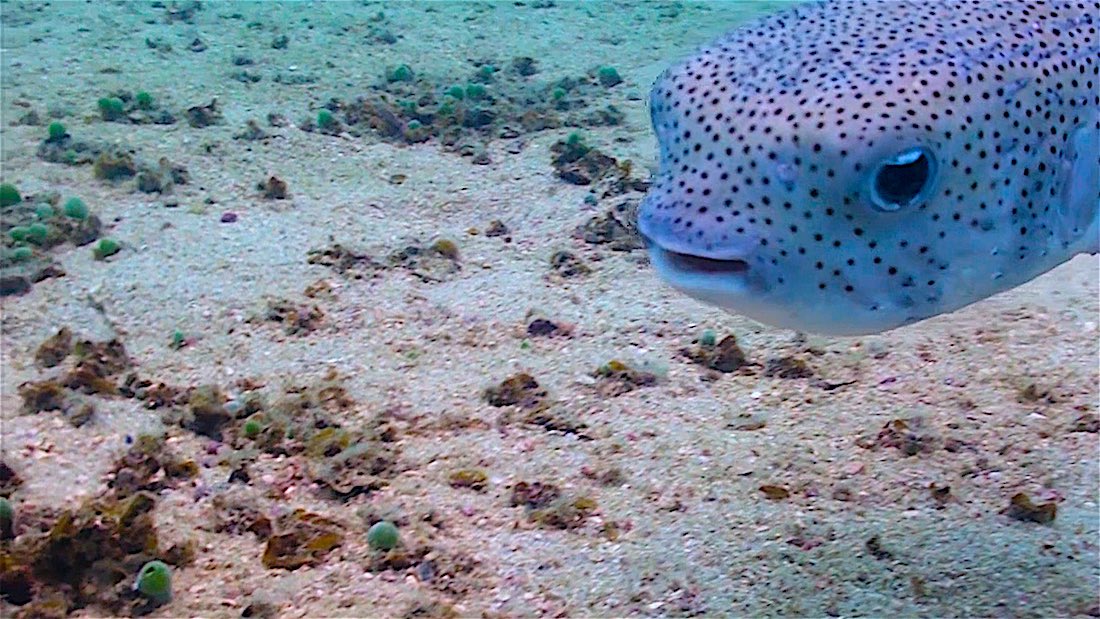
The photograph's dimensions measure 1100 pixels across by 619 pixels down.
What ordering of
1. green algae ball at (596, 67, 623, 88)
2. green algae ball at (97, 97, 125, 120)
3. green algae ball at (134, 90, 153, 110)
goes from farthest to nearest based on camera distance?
green algae ball at (596, 67, 623, 88), green algae ball at (134, 90, 153, 110), green algae ball at (97, 97, 125, 120)

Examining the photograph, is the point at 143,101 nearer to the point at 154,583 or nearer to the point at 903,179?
the point at 154,583

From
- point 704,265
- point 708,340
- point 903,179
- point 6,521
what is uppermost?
point 903,179

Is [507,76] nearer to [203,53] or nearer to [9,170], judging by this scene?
[203,53]

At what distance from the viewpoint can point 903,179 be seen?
7.23ft

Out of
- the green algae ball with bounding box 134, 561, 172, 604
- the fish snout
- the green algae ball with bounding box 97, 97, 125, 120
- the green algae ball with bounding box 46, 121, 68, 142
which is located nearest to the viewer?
the fish snout

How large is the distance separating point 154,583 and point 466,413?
1.60 metres

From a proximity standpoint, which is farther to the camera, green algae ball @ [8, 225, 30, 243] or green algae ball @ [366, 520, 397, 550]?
green algae ball @ [8, 225, 30, 243]

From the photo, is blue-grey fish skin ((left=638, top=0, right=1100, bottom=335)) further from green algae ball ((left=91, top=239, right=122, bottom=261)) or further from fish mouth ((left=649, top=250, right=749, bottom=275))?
green algae ball ((left=91, top=239, right=122, bottom=261))

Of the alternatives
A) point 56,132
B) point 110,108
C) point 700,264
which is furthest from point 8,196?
point 700,264

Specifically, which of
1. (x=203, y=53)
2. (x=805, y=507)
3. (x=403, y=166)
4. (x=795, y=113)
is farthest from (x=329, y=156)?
(x=795, y=113)

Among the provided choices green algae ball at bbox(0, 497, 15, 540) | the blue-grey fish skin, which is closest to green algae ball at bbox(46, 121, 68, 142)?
green algae ball at bbox(0, 497, 15, 540)

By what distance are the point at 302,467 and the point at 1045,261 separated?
274 centimetres

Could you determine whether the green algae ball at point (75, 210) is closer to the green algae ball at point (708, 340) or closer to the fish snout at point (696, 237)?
the green algae ball at point (708, 340)

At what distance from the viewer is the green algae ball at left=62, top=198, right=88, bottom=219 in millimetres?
5906
